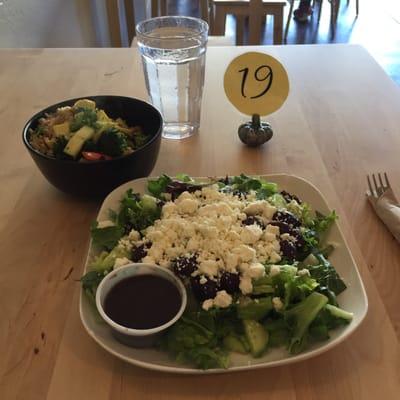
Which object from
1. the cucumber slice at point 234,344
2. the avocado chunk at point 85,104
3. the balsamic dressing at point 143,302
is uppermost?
the avocado chunk at point 85,104

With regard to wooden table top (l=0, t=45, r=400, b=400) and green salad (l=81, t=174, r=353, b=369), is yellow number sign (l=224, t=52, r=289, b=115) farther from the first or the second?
green salad (l=81, t=174, r=353, b=369)

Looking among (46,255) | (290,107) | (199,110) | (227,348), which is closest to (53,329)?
(46,255)

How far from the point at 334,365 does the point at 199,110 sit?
78cm

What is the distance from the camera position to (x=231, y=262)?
0.70m

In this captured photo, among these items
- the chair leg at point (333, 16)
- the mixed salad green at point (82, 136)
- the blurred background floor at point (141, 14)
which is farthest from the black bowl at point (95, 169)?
the chair leg at point (333, 16)

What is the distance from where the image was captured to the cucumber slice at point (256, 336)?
2.16 feet

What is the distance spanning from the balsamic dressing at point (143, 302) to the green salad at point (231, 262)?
2 centimetres

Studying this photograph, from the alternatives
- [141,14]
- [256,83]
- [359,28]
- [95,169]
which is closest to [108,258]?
[95,169]

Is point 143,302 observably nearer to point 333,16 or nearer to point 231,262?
point 231,262

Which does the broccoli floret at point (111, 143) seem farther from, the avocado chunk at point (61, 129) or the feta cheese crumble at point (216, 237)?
the feta cheese crumble at point (216, 237)

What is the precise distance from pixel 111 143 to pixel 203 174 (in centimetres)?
→ 24

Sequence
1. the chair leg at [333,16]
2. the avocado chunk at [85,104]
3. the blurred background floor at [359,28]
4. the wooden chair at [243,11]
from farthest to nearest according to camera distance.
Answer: the chair leg at [333,16] < the blurred background floor at [359,28] < the wooden chair at [243,11] < the avocado chunk at [85,104]

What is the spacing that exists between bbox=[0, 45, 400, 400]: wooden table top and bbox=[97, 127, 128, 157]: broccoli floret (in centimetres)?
13

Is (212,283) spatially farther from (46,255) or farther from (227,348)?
(46,255)
